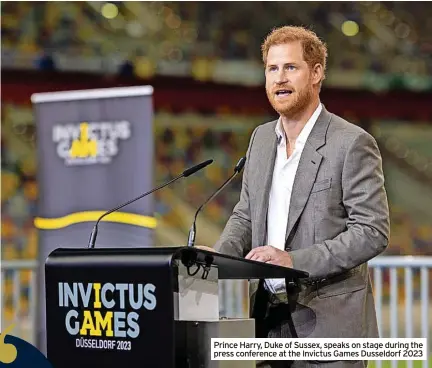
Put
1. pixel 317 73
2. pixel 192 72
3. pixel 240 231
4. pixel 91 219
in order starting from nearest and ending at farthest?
1. pixel 317 73
2. pixel 240 231
3. pixel 91 219
4. pixel 192 72

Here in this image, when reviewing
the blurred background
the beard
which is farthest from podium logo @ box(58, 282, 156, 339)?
the blurred background

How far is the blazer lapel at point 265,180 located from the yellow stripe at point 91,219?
1316 millimetres

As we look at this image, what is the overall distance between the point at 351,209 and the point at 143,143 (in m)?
1.62

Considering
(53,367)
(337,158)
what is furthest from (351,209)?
(53,367)

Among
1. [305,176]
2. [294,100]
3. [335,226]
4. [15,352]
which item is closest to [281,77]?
[294,100]

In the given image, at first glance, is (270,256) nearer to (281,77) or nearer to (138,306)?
(138,306)

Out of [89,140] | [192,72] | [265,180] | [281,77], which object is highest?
[192,72]

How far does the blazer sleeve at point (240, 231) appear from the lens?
6.52 ft

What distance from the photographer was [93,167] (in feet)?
11.3

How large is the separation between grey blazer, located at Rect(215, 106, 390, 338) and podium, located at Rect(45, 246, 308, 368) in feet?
A: 0.51

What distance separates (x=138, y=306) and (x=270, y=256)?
31 cm

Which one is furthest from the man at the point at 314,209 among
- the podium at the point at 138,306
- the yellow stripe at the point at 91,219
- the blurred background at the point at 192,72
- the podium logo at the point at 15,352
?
the blurred background at the point at 192,72

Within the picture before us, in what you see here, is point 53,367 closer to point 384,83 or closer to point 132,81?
point 132,81

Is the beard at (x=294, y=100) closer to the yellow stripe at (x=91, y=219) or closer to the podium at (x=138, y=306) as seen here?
the podium at (x=138, y=306)
